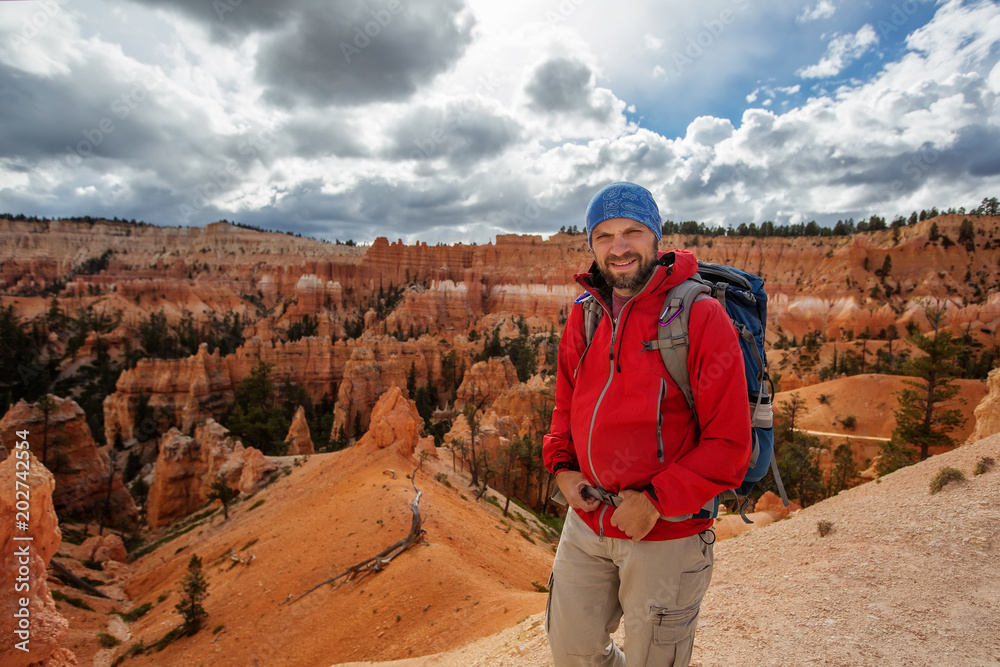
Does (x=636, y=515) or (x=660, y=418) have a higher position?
(x=660, y=418)

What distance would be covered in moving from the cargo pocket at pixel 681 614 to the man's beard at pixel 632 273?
4.00 ft

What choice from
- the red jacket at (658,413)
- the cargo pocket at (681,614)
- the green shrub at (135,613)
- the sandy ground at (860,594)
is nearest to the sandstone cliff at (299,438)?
the green shrub at (135,613)

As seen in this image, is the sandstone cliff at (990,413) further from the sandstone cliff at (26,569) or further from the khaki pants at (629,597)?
the sandstone cliff at (26,569)


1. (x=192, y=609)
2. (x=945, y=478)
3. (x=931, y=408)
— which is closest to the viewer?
(x=945, y=478)

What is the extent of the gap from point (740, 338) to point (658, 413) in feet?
1.62

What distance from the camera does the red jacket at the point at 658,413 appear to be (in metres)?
1.76

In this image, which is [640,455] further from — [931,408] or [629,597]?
[931,408]

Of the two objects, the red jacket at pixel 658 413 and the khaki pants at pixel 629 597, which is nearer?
the red jacket at pixel 658 413

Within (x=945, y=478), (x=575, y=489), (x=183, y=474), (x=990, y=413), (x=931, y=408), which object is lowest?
(x=183, y=474)

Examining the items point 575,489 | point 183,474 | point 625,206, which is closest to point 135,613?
point 183,474

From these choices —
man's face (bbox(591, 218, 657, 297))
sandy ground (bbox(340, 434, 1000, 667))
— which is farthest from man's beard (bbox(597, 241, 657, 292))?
sandy ground (bbox(340, 434, 1000, 667))

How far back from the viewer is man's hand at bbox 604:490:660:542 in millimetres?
1878

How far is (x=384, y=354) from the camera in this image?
39.5 meters

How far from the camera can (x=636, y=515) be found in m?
1.89
